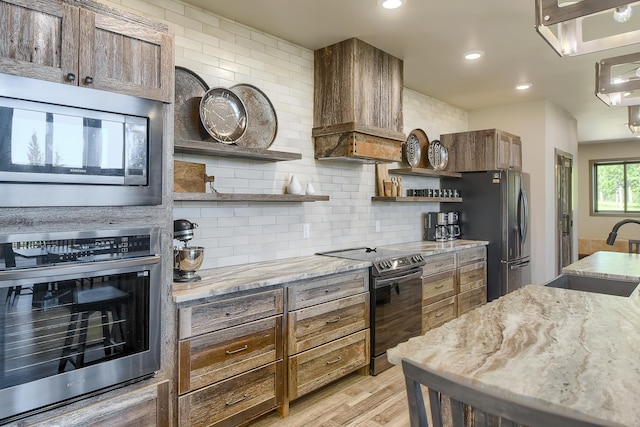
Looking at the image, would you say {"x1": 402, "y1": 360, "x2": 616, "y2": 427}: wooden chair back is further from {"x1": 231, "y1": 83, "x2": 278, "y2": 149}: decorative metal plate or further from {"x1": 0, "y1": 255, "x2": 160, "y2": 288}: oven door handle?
{"x1": 231, "y1": 83, "x2": 278, "y2": 149}: decorative metal plate

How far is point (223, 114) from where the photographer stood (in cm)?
281

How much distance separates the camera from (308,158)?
3.53 metres

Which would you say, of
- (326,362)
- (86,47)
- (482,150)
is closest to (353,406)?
(326,362)

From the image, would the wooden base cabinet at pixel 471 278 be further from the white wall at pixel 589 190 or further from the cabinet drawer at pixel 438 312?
the white wall at pixel 589 190

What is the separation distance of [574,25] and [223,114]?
2.11 metres

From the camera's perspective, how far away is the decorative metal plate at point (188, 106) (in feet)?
8.64

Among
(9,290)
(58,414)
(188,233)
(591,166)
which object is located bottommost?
(58,414)

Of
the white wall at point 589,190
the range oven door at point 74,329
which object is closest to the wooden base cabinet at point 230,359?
the range oven door at point 74,329

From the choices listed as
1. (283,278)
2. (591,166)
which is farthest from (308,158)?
(591,166)

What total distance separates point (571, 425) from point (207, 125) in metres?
2.54

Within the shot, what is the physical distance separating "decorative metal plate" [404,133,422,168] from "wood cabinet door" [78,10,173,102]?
3.11 meters

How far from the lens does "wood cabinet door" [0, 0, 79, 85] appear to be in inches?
59.1

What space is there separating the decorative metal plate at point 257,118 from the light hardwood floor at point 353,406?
1892 mm

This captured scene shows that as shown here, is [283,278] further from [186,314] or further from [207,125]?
[207,125]
